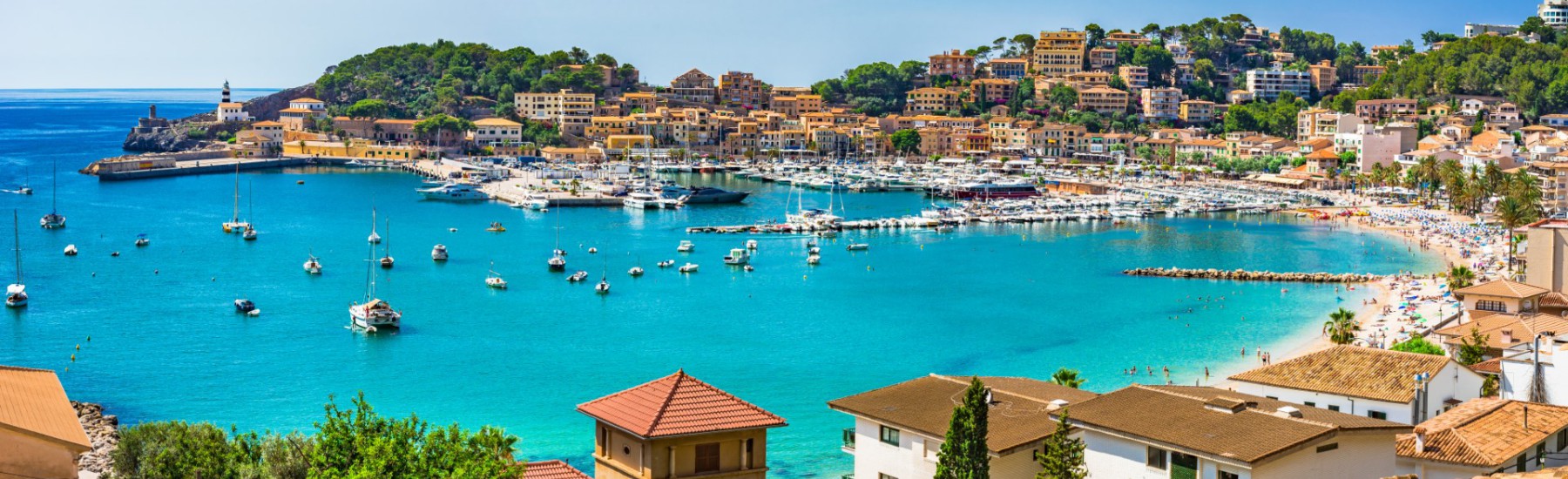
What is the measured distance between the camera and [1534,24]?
11688cm

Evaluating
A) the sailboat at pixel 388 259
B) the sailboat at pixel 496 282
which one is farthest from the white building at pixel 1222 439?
the sailboat at pixel 388 259

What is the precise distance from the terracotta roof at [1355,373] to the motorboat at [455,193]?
198 ft

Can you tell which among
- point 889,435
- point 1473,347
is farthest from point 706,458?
point 1473,347

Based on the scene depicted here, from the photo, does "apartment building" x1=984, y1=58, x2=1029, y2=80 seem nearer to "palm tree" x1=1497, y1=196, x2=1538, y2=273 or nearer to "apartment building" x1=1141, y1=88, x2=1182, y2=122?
"apartment building" x1=1141, y1=88, x2=1182, y2=122

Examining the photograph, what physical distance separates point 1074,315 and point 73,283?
27199 millimetres

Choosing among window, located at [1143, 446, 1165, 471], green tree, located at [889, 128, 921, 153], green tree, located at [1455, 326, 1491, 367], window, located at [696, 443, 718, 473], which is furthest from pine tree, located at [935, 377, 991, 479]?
green tree, located at [889, 128, 921, 153]

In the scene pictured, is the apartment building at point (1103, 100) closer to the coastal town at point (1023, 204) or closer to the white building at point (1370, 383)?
the coastal town at point (1023, 204)

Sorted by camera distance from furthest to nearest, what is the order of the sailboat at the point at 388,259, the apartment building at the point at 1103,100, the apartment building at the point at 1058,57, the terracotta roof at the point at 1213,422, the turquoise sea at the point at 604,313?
the apartment building at the point at 1058,57 → the apartment building at the point at 1103,100 → the sailboat at the point at 388,259 → the turquoise sea at the point at 604,313 → the terracotta roof at the point at 1213,422

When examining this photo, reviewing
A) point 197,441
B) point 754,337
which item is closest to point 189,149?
point 754,337

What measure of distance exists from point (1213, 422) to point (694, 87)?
11215cm

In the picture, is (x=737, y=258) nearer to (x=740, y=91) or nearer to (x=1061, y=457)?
(x=1061, y=457)

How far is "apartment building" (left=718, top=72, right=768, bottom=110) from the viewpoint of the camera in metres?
124

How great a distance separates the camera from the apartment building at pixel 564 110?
111 meters

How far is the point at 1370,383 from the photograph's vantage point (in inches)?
679
